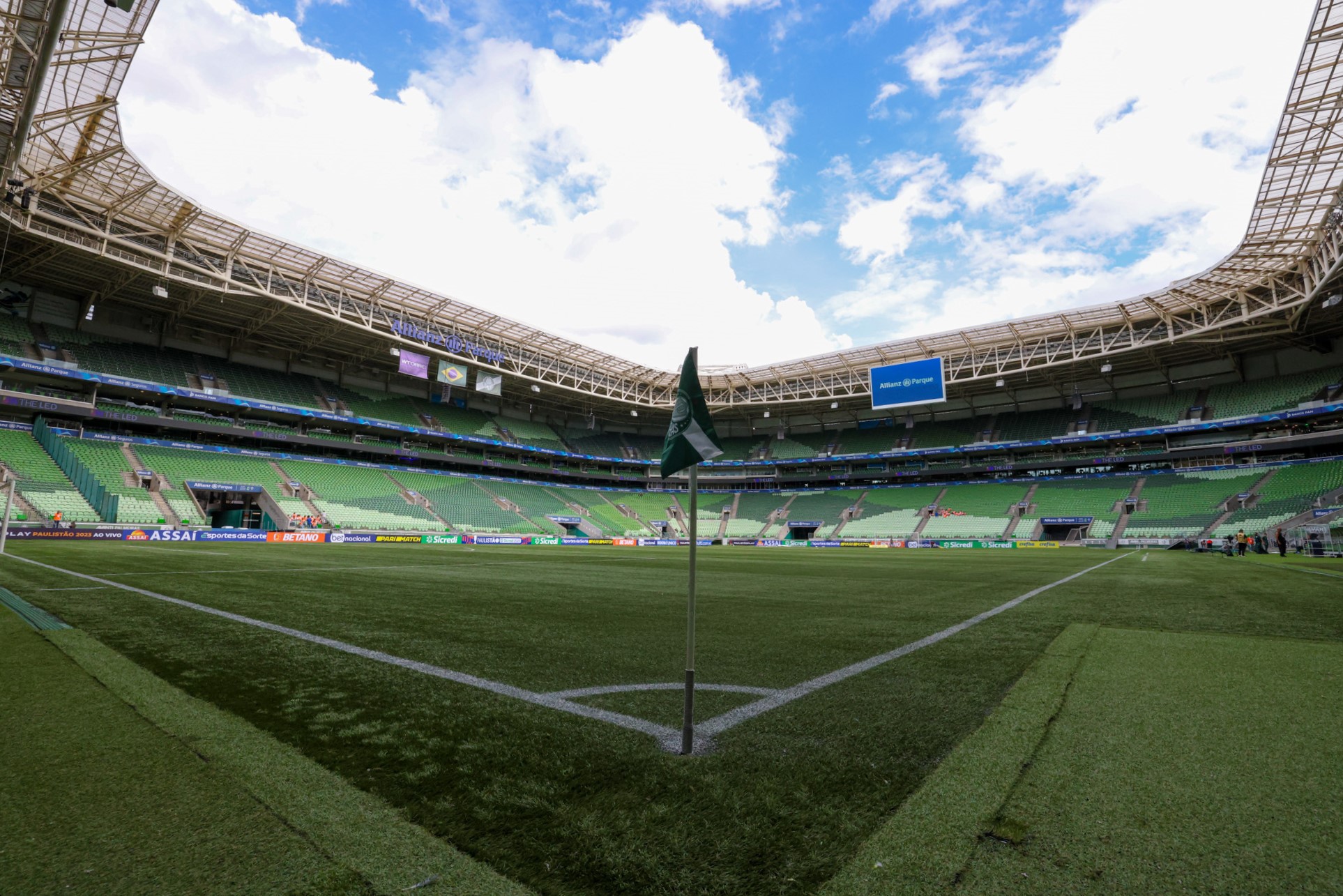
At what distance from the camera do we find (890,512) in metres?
44.8

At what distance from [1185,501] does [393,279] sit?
157ft

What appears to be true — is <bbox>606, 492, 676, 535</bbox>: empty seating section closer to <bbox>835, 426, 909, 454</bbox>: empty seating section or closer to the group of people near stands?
<bbox>835, 426, 909, 454</bbox>: empty seating section

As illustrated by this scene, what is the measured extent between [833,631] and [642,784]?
3927 mm

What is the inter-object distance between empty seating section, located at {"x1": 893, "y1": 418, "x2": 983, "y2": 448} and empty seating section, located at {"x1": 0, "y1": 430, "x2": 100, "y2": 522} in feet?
171

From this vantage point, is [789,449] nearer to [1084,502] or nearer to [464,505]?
[1084,502]

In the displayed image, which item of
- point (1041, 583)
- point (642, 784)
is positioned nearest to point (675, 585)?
point (1041, 583)

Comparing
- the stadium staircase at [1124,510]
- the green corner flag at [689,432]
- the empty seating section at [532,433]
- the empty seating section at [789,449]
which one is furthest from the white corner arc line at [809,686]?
the empty seating section at [789,449]

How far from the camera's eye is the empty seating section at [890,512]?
4225 centimetres

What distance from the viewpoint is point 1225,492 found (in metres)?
34.5

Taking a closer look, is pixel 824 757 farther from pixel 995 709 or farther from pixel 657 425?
pixel 657 425

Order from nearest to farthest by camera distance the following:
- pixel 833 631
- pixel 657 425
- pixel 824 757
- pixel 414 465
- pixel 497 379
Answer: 1. pixel 824 757
2. pixel 833 631
3. pixel 497 379
4. pixel 414 465
5. pixel 657 425

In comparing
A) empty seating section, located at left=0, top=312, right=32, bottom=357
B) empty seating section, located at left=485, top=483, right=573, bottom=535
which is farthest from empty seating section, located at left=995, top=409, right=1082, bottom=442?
empty seating section, located at left=0, top=312, right=32, bottom=357

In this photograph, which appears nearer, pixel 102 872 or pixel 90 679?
pixel 102 872

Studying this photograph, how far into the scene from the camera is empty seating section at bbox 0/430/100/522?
23656mm
